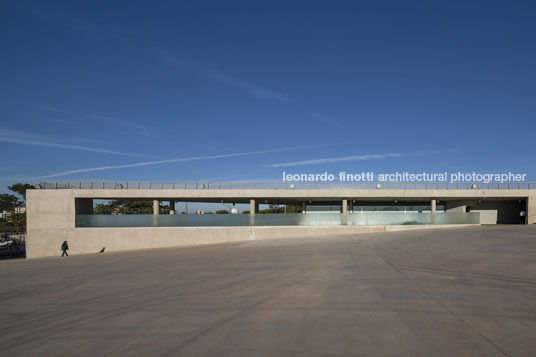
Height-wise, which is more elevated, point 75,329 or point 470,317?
point 470,317

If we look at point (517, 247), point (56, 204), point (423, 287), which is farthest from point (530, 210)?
point (56, 204)

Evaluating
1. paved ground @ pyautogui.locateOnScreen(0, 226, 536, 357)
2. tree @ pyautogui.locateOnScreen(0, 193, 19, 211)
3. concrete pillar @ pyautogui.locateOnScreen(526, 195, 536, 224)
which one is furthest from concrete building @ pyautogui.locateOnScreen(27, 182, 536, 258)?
tree @ pyautogui.locateOnScreen(0, 193, 19, 211)

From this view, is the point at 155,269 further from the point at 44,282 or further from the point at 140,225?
the point at 140,225

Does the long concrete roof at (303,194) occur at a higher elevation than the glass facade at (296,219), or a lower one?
higher

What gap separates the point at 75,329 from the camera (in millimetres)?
5219

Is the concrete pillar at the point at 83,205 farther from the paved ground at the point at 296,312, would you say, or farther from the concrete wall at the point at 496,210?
the concrete wall at the point at 496,210

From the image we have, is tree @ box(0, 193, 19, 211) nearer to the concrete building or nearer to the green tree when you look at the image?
the green tree

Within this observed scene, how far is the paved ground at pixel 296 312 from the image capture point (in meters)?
4.00

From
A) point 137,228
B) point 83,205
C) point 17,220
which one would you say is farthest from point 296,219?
point 17,220

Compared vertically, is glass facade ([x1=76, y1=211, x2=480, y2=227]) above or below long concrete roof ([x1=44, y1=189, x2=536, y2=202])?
below

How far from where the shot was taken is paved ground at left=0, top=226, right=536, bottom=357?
4.00m

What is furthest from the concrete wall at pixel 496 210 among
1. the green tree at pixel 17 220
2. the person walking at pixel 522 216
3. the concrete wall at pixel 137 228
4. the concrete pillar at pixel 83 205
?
the green tree at pixel 17 220

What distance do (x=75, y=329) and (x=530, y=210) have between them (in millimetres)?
38531

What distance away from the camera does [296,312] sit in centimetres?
521
